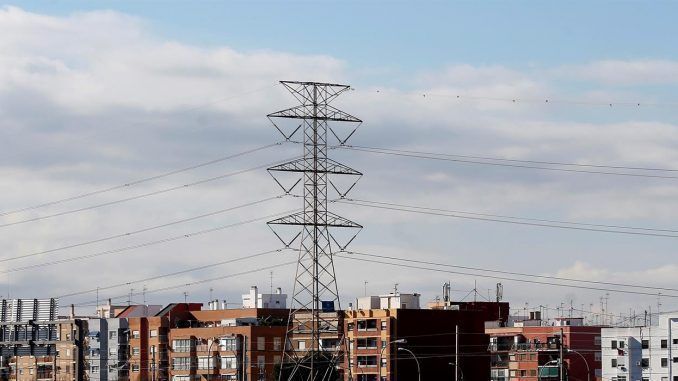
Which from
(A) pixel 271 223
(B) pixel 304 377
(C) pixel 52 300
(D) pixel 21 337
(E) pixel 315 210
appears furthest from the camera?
(B) pixel 304 377

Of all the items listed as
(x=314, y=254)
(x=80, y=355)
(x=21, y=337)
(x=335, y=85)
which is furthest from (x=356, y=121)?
(x=21, y=337)

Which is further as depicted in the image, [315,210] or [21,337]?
[21,337]

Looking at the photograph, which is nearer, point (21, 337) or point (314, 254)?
point (314, 254)

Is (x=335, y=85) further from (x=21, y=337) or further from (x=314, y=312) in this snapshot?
(x=21, y=337)

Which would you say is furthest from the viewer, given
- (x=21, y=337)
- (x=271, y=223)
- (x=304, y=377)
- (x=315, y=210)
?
(x=304, y=377)

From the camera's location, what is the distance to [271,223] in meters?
107

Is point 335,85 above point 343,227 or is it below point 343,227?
above

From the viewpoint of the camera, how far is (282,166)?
110750 mm

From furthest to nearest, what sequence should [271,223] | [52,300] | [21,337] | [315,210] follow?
[52,300] → [21,337] → [315,210] → [271,223]

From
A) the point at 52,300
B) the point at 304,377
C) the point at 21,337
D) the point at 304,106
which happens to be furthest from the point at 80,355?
the point at 304,377

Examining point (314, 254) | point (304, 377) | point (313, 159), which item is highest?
point (313, 159)

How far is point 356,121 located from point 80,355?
28.0m

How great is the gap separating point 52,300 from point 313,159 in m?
57.8

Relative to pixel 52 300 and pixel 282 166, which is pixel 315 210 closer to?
pixel 282 166
